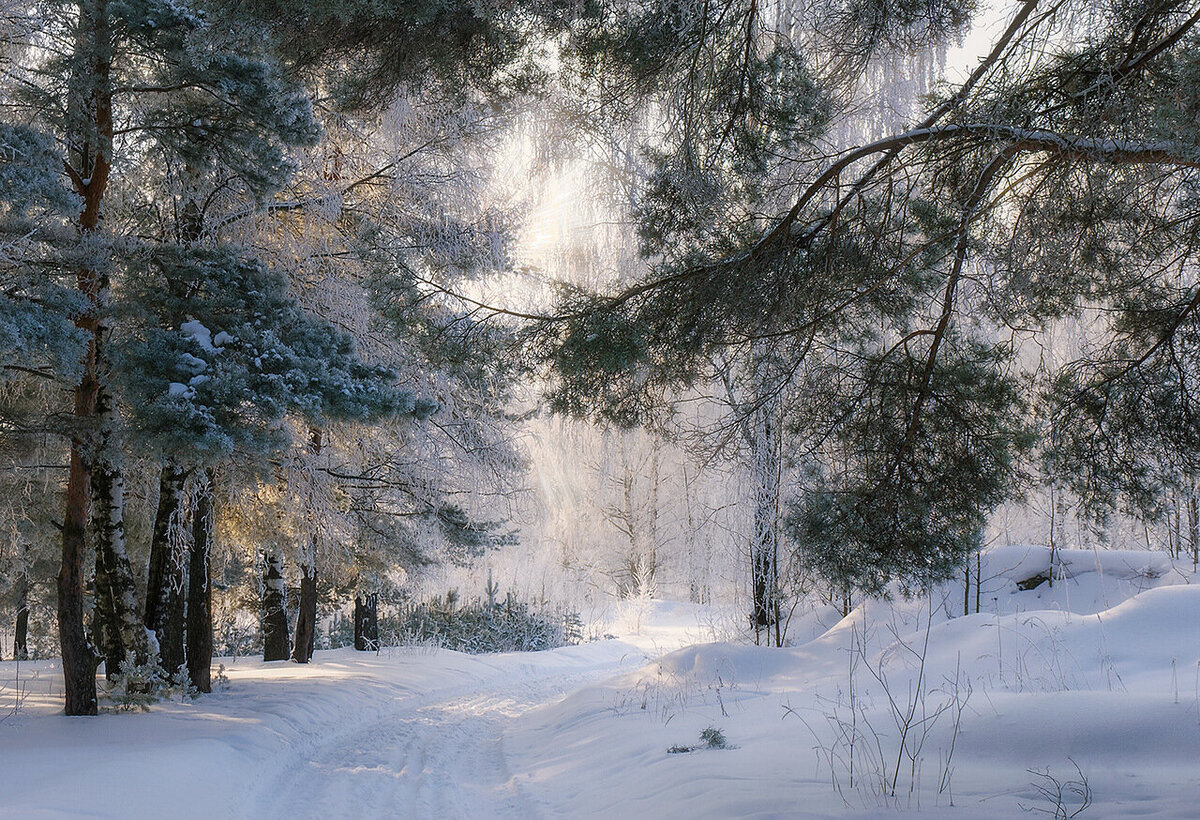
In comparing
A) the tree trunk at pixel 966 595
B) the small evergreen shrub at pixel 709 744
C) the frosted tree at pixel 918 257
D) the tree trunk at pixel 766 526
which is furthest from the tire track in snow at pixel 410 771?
the tree trunk at pixel 966 595

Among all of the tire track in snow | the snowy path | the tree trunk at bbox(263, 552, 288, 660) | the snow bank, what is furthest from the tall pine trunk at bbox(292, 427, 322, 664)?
the snow bank

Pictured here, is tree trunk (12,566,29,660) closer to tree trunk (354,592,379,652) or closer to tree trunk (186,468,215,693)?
tree trunk (354,592,379,652)

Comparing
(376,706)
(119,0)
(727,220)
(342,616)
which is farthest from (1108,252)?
(342,616)

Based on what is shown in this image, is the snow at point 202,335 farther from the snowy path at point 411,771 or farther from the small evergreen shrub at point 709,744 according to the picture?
the small evergreen shrub at point 709,744

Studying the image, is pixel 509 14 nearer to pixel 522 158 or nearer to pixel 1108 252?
pixel 1108 252

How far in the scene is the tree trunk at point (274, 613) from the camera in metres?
13.1

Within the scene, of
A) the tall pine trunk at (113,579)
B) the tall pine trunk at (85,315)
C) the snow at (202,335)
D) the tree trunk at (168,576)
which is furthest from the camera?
the tree trunk at (168,576)

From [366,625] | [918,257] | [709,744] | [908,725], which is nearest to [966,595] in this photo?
[709,744]

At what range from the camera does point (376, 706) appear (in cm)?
943

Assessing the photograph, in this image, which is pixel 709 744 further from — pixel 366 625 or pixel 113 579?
pixel 366 625

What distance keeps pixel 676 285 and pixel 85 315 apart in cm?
531

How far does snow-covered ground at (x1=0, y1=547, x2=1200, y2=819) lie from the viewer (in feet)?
13.1

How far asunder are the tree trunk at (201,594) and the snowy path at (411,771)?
2.05 metres

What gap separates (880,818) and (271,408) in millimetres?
4611
